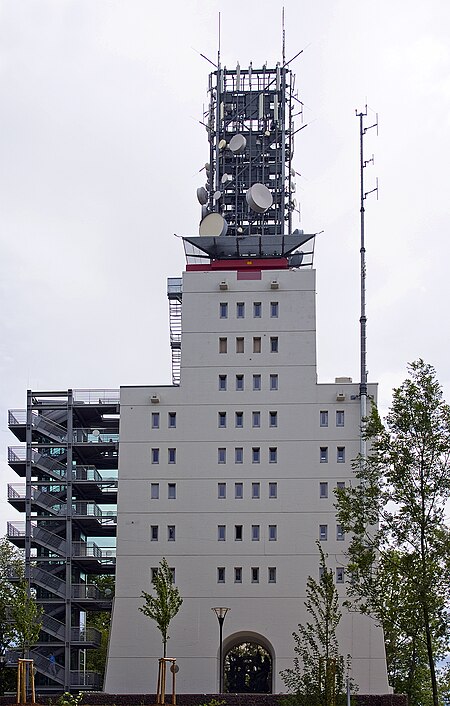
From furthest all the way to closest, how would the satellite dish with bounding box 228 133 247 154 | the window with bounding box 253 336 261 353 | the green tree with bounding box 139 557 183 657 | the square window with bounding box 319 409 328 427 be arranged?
the satellite dish with bounding box 228 133 247 154 < the window with bounding box 253 336 261 353 < the square window with bounding box 319 409 328 427 < the green tree with bounding box 139 557 183 657

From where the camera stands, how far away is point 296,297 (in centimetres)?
7425

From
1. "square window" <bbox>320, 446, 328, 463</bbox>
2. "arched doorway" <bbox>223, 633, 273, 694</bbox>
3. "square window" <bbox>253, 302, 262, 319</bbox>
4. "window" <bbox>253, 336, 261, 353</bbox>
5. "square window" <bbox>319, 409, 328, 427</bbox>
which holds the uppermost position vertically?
"square window" <bbox>253, 302, 262, 319</bbox>

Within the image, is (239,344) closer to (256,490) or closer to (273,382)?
(273,382)

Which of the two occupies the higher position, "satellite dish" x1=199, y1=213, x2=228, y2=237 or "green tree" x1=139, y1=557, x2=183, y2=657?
"satellite dish" x1=199, y1=213, x2=228, y2=237

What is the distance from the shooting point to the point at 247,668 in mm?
76688

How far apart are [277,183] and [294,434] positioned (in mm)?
20322

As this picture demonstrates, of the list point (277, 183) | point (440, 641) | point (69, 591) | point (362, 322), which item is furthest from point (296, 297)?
point (440, 641)

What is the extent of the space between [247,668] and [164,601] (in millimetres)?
18000

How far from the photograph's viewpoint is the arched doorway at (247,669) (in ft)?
249

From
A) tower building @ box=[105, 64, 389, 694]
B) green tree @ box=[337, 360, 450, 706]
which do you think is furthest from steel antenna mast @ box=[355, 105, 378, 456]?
green tree @ box=[337, 360, 450, 706]

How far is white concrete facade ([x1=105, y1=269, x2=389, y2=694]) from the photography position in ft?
228

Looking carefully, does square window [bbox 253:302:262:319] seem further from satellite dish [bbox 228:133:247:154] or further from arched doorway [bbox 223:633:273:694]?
arched doorway [bbox 223:633:273:694]

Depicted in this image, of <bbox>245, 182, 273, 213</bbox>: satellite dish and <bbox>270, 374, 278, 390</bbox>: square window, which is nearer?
<bbox>270, 374, 278, 390</bbox>: square window

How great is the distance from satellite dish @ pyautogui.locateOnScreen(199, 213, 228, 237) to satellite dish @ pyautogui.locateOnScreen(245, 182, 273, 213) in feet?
7.13
